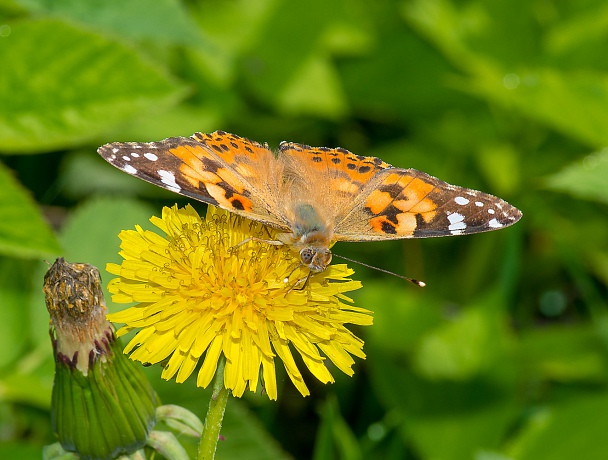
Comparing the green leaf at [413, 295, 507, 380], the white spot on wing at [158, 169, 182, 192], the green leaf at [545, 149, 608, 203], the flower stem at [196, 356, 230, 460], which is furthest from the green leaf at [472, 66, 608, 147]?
the flower stem at [196, 356, 230, 460]

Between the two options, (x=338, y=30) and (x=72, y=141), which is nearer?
→ (x=72, y=141)

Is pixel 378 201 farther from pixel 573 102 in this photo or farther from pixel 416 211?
pixel 573 102

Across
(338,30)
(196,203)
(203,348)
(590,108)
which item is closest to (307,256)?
(203,348)

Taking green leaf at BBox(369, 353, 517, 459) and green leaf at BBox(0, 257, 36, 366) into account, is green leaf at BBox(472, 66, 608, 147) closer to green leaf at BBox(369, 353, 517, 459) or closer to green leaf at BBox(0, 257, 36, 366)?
green leaf at BBox(369, 353, 517, 459)

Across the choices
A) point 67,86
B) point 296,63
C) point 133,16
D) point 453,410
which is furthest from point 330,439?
point 296,63

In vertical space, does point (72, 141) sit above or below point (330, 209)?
below

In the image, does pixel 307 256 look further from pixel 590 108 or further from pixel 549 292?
pixel 549 292

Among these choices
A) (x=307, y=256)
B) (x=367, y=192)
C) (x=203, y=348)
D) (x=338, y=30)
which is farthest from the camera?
(x=338, y=30)
